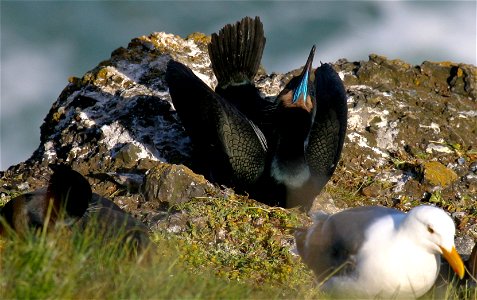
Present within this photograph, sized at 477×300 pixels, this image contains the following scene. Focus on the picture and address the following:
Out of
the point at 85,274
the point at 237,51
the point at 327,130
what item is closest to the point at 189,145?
the point at 237,51

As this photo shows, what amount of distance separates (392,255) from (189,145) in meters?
3.71

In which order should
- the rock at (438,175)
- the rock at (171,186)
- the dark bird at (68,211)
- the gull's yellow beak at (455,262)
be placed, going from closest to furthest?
the gull's yellow beak at (455,262)
the dark bird at (68,211)
the rock at (171,186)
the rock at (438,175)

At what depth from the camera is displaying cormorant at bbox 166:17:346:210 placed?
7.97m

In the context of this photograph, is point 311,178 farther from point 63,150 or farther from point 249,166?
point 63,150

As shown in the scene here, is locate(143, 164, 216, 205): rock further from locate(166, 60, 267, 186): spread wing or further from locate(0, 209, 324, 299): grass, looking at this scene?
locate(0, 209, 324, 299): grass

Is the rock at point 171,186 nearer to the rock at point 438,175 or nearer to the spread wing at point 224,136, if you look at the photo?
the spread wing at point 224,136

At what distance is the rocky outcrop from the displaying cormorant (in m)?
0.30

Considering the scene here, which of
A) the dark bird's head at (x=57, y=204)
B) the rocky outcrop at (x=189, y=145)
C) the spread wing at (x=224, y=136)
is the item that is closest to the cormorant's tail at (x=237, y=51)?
the rocky outcrop at (x=189, y=145)

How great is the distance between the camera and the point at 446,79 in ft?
32.1

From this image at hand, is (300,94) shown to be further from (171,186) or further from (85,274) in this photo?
(85,274)

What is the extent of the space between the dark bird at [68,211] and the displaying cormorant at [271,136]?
2052 millimetres

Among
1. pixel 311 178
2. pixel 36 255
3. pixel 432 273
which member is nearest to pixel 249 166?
pixel 311 178

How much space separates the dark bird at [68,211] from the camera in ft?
18.6

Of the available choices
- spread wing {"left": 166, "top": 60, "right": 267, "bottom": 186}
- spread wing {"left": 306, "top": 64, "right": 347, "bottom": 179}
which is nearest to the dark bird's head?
spread wing {"left": 166, "top": 60, "right": 267, "bottom": 186}
